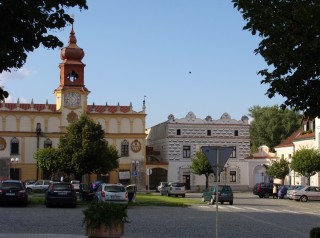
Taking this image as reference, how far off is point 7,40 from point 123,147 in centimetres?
6858

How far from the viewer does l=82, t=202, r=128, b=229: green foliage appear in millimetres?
16016

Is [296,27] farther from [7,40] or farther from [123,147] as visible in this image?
[123,147]

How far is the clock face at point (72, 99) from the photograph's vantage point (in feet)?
255

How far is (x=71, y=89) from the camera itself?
7750 cm

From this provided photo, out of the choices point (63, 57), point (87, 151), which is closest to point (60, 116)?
point (63, 57)

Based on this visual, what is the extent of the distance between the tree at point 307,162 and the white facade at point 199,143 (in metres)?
18.9

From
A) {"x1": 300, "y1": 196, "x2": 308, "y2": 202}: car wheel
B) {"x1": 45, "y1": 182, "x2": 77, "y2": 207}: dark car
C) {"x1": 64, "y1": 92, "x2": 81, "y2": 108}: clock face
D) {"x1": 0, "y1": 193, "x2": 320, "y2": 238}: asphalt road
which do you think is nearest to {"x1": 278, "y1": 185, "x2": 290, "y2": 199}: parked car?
{"x1": 300, "y1": 196, "x2": 308, "y2": 202}: car wheel

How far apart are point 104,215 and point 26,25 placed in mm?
6812

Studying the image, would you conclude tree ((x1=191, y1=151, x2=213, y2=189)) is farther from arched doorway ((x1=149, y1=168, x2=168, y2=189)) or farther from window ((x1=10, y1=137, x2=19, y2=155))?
window ((x1=10, y1=137, x2=19, y2=155))

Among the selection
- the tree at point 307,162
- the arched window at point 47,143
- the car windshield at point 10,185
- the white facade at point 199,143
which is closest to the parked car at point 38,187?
the arched window at point 47,143

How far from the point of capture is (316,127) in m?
67.2

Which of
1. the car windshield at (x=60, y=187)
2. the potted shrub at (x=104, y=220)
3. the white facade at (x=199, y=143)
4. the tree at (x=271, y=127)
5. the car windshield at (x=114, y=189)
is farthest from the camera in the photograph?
the tree at (x=271, y=127)

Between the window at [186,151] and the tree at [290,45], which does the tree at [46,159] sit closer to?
the window at [186,151]

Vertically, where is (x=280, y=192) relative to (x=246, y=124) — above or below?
below
